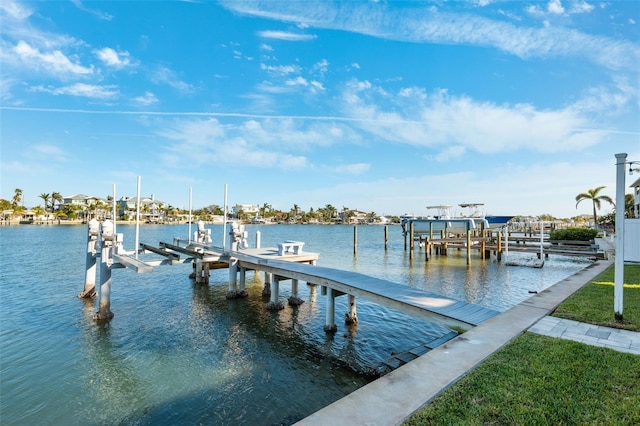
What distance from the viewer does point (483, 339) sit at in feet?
17.8

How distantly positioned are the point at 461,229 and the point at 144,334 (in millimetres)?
34503

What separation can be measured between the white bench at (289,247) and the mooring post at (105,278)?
7170mm

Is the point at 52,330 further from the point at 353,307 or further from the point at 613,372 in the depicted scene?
the point at 613,372

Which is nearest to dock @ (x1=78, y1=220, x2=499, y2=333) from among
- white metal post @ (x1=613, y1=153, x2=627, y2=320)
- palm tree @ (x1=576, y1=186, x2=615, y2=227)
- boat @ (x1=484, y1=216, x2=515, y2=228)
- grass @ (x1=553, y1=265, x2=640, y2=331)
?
grass @ (x1=553, y1=265, x2=640, y2=331)

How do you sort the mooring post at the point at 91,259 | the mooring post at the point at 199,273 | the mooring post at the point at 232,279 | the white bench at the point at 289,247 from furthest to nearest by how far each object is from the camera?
the mooring post at the point at 199,273, the white bench at the point at 289,247, the mooring post at the point at 232,279, the mooring post at the point at 91,259

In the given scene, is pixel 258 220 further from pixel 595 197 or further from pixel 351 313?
pixel 351 313

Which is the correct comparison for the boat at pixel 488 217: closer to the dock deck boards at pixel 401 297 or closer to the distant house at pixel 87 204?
the dock deck boards at pixel 401 297

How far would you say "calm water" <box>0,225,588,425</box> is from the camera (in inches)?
257

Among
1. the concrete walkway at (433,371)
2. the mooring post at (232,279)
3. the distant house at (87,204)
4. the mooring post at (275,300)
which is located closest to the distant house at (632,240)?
the concrete walkway at (433,371)

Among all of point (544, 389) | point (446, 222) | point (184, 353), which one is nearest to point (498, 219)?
point (446, 222)

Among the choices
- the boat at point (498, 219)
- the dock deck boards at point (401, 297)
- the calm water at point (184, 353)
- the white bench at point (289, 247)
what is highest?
the boat at point (498, 219)

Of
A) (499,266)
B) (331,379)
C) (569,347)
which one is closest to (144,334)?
(331,379)

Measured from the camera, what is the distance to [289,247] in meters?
16.4

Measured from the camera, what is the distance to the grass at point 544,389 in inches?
129
